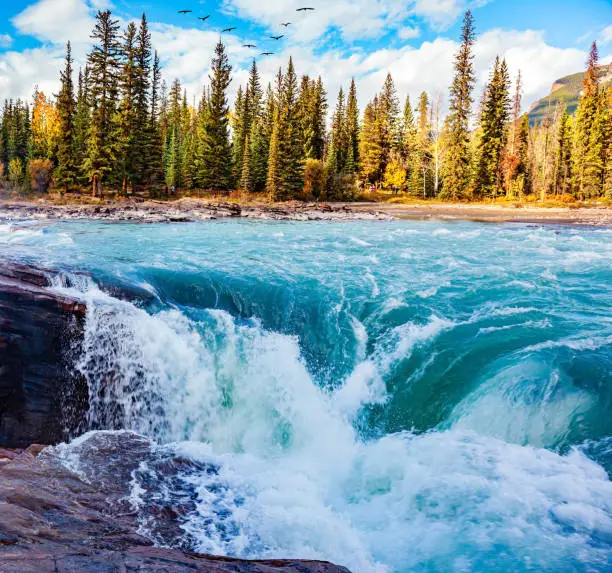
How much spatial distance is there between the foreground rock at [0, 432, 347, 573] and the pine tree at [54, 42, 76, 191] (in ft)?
143

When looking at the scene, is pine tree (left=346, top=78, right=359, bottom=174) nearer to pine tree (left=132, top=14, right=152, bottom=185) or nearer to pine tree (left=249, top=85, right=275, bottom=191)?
pine tree (left=249, top=85, right=275, bottom=191)

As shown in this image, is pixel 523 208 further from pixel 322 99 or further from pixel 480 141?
pixel 322 99

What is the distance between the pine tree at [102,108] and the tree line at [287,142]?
0.33 ft

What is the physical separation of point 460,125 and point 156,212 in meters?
38.2

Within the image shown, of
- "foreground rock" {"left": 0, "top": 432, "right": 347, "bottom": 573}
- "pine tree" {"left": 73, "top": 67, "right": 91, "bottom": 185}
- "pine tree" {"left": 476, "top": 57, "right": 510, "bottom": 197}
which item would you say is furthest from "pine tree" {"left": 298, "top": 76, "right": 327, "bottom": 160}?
"foreground rock" {"left": 0, "top": 432, "right": 347, "bottom": 573}

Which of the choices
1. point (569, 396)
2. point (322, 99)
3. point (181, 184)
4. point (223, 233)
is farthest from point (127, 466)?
point (322, 99)

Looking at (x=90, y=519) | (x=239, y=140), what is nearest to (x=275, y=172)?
(x=239, y=140)

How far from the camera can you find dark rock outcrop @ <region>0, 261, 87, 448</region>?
645cm

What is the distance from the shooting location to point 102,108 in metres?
41.1

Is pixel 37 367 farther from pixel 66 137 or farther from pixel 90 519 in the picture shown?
pixel 66 137

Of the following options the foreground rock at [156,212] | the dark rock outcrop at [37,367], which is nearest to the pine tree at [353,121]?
the foreground rock at [156,212]

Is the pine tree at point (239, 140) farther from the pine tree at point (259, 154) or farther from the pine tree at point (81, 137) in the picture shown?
the pine tree at point (81, 137)

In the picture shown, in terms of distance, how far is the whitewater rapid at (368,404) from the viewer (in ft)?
15.8

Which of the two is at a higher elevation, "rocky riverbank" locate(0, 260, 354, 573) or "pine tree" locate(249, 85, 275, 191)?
"pine tree" locate(249, 85, 275, 191)
